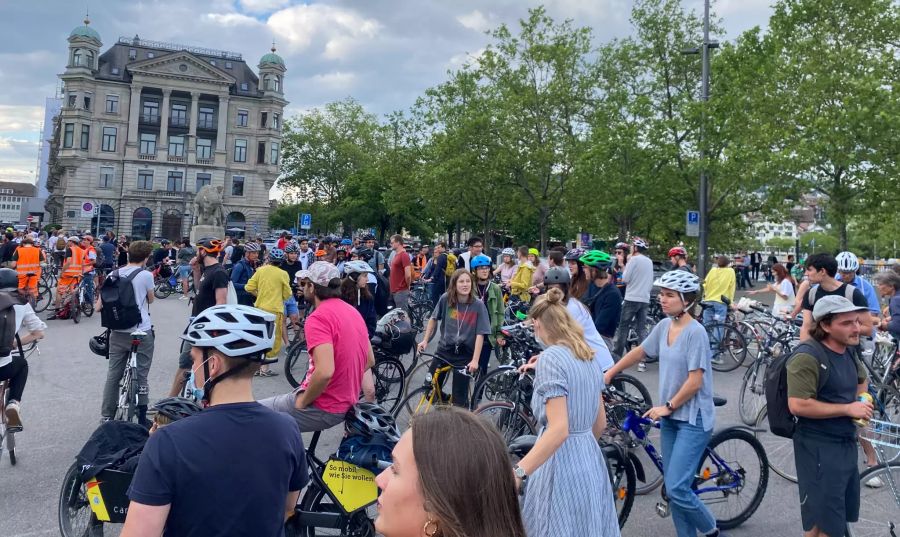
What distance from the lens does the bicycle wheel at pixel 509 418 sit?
5.49 metres

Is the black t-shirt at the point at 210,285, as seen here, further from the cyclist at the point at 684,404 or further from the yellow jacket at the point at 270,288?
the cyclist at the point at 684,404

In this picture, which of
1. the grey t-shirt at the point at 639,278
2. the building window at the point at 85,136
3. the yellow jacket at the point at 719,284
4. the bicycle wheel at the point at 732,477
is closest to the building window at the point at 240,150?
the building window at the point at 85,136

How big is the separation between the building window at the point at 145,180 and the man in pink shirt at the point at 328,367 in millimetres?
73372

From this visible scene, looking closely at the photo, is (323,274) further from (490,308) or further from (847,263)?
(847,263)

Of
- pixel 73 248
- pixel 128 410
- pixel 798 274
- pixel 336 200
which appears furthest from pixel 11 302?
pixel 336 200

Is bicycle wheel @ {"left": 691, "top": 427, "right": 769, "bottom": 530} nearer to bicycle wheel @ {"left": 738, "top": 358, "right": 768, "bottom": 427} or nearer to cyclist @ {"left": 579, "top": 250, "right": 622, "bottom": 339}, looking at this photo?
bicycle wheel @ {"left": 738, "top": 358, "right": 768, "bottom": 427}

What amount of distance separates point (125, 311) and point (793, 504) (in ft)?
20.9

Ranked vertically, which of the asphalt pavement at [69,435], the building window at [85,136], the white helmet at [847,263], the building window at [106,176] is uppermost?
the building window at [85,136]

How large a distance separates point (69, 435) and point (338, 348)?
13.5ft

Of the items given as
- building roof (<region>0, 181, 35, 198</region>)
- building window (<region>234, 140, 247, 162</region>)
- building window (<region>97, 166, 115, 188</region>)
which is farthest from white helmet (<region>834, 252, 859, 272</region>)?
building roof (<region>0, 181, 35, 198</region>)

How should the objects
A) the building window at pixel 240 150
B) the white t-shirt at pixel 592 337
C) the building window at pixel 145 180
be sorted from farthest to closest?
the building window at pixel 240 150 → the building window at pixel 145 180 → the white t-shirt at pixel 592 337

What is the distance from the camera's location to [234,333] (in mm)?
2527

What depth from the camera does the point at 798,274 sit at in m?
29.9

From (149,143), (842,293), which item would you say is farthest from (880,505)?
(149,143)
